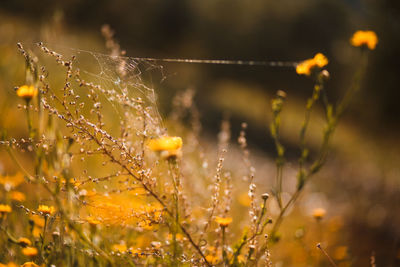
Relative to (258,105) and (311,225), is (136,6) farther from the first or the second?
(311,225)

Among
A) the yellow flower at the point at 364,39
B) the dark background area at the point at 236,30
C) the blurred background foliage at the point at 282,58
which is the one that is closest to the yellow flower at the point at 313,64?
the yellow flower at the point at 364,39

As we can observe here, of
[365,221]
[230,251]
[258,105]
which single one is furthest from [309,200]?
[258,105]

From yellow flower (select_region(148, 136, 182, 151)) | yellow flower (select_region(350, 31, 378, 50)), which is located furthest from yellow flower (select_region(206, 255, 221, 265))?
yellow flower (select_region(350, 31, 378, 50))

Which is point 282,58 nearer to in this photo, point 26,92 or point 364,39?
point 364,39

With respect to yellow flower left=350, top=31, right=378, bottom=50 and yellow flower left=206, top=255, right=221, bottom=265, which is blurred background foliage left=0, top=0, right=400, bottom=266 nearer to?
yellow flower left=206, top=255, right=221, bottom=265

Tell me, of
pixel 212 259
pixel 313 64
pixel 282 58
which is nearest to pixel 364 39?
pixel 313 64

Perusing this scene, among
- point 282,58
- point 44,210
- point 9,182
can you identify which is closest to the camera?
point 44,210

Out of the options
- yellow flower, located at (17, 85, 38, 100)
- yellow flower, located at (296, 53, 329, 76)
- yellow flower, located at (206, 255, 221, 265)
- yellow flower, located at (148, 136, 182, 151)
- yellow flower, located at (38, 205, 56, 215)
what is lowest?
yellow flower, located at (206, 255, 221, 265)

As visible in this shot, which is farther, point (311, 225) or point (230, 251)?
point (311, 225)

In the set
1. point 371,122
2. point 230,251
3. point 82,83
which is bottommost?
point 230,251
